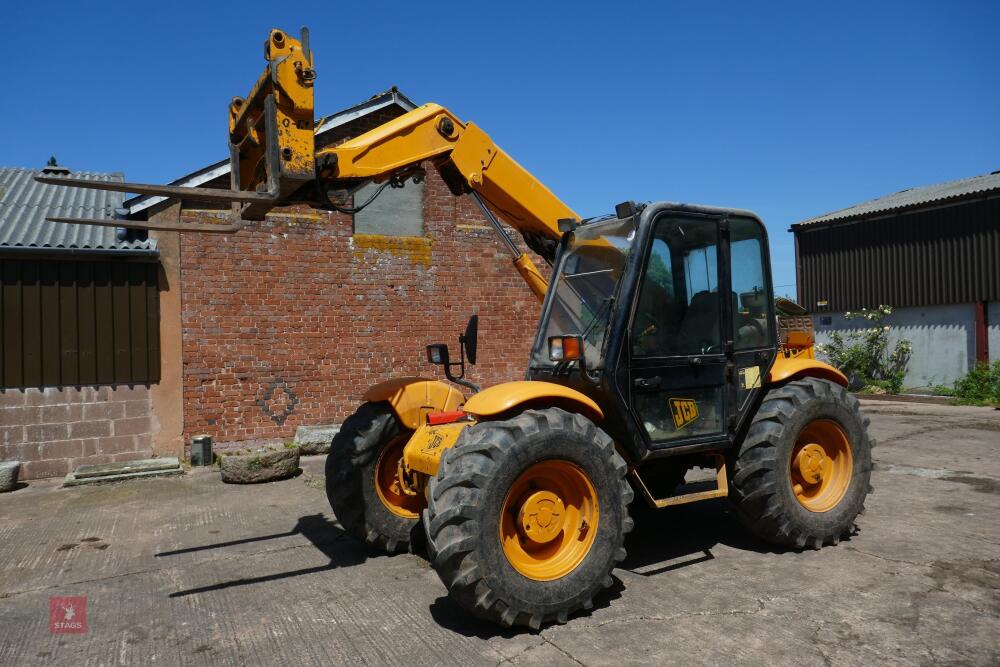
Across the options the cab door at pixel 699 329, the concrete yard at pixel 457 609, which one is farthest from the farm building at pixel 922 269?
the cab door at pixel 699 329

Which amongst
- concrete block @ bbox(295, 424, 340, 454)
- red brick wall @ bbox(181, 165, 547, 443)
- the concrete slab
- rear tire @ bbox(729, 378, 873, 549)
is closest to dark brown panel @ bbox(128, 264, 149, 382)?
red brick wall @ bbox(181, 165, 547, 443)

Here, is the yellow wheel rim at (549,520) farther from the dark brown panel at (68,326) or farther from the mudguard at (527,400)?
the dark brown panel at (68,326)

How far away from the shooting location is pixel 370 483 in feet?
17.7

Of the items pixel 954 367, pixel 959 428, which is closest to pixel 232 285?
pixel 959 428

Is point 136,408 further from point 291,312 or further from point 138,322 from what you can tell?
point 291,312

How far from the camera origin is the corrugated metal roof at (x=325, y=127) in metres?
10.1

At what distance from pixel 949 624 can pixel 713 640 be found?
1.31 metres

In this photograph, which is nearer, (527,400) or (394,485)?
(527,400)

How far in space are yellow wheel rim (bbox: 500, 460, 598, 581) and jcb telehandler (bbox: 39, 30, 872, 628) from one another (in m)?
0.01

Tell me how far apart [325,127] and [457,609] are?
8408mm

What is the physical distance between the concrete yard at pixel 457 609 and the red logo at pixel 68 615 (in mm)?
51

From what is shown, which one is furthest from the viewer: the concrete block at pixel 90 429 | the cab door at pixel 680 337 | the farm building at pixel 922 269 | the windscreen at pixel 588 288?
the farm building at pixel 922 269

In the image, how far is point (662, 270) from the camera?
4.92 meters

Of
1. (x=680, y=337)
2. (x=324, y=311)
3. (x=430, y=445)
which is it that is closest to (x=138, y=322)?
(x=324, y=311)
